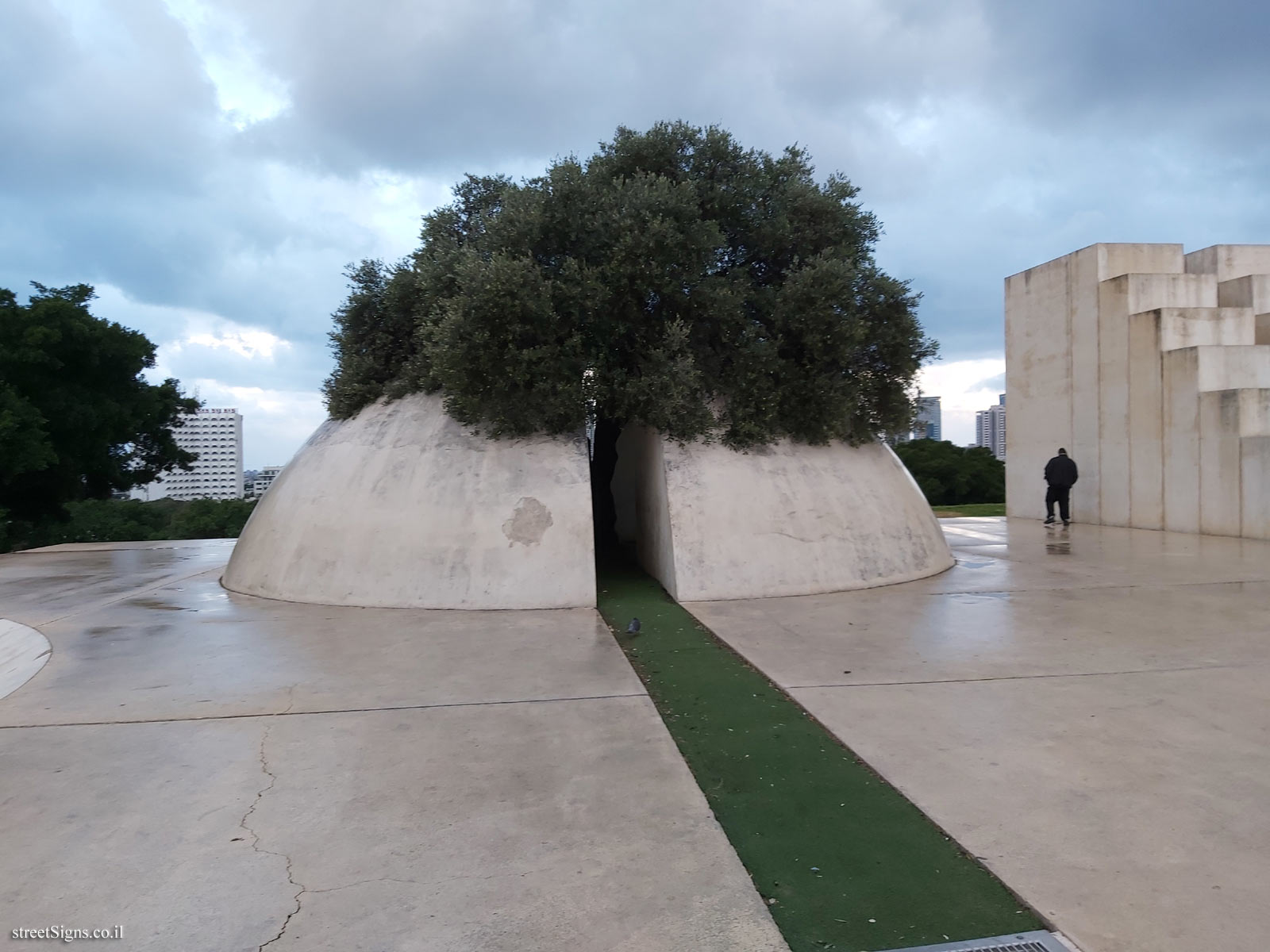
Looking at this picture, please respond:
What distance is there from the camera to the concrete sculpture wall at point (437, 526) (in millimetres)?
7734

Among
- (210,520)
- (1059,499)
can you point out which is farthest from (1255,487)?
(210,520)

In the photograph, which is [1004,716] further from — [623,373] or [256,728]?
[623,373]

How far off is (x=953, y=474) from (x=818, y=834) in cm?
2942

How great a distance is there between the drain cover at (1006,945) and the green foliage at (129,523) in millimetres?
19189

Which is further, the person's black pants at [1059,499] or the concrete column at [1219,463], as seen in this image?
the person's black pants at [1059,499]

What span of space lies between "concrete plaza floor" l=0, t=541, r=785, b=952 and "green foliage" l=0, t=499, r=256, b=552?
15.0 m

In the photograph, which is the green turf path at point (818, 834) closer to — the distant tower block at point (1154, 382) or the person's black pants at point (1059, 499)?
the distant tower block at point (1154, 382)

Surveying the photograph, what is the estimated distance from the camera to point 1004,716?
433 centimetres

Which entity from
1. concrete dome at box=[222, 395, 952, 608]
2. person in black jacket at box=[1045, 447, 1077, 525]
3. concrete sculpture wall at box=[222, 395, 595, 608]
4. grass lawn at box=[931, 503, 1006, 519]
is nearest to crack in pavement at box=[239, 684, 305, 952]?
concrete sculpture wall at box=[222, 395, 595, 608]

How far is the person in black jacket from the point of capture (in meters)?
15.0

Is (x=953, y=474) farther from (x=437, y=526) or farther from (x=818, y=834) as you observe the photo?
(x=818, y=834)

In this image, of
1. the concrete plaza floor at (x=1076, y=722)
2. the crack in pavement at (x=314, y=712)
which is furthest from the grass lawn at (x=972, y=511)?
the crack in pavement at (x=314, y=712)

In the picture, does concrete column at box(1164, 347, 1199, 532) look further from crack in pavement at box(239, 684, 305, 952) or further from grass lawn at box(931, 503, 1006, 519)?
crack in pavement at box(239, 684, 305, 952)

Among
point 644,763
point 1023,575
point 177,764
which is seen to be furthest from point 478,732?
point 1023,575
